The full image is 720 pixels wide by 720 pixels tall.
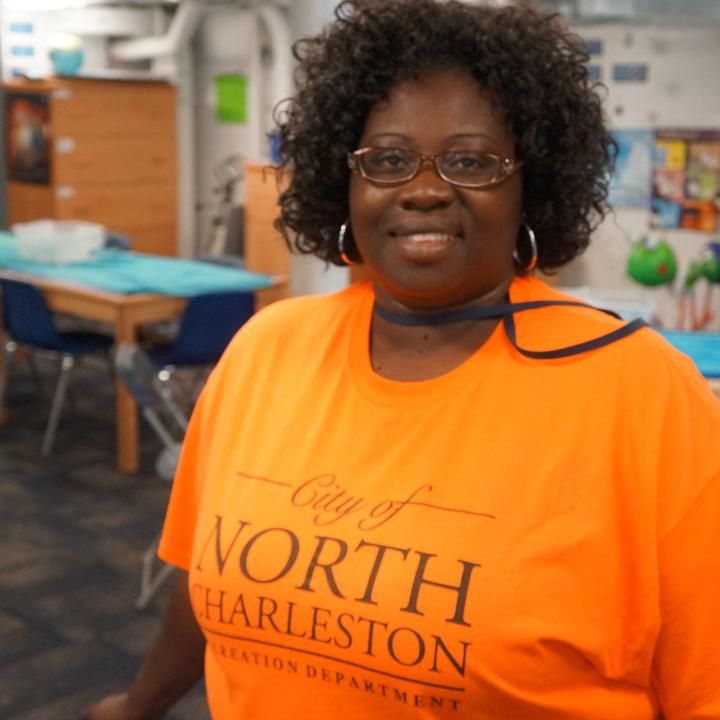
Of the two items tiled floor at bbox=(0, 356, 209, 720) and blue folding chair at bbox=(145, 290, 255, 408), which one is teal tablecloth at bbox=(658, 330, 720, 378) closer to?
tiled floor at bbox=(0, 356, 209, 720)

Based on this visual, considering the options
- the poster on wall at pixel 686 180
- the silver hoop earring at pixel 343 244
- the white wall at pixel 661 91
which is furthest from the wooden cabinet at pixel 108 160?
the silver hoop earring at pixel 343 244

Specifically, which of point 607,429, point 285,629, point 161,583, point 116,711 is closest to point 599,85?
point 607,429

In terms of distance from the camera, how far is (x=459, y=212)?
47.0 inches

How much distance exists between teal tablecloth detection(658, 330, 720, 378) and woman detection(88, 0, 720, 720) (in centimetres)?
149

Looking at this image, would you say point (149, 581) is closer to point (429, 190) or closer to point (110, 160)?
point (429, 190)

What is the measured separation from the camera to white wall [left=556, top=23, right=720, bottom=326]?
4.52 meters

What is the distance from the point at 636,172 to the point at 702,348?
175 centimetres

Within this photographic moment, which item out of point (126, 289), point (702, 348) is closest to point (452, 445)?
point (702, 348)

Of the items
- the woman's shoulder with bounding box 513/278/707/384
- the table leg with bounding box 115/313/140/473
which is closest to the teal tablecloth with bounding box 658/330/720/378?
the woman's shoulder with bounding box 513/278/707/384

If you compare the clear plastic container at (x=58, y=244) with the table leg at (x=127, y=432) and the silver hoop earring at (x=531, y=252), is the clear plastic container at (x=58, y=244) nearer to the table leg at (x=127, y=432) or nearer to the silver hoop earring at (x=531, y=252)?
the table leg at (x=127, y=432)

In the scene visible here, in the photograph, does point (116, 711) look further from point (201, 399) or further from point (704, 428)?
point (704, 428)

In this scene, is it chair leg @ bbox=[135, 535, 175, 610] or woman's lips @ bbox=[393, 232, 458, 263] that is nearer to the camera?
woman's lips @ bbox=[393, 232, 458, 263]

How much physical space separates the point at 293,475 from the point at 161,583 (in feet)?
8.69

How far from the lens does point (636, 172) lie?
15.1ft
